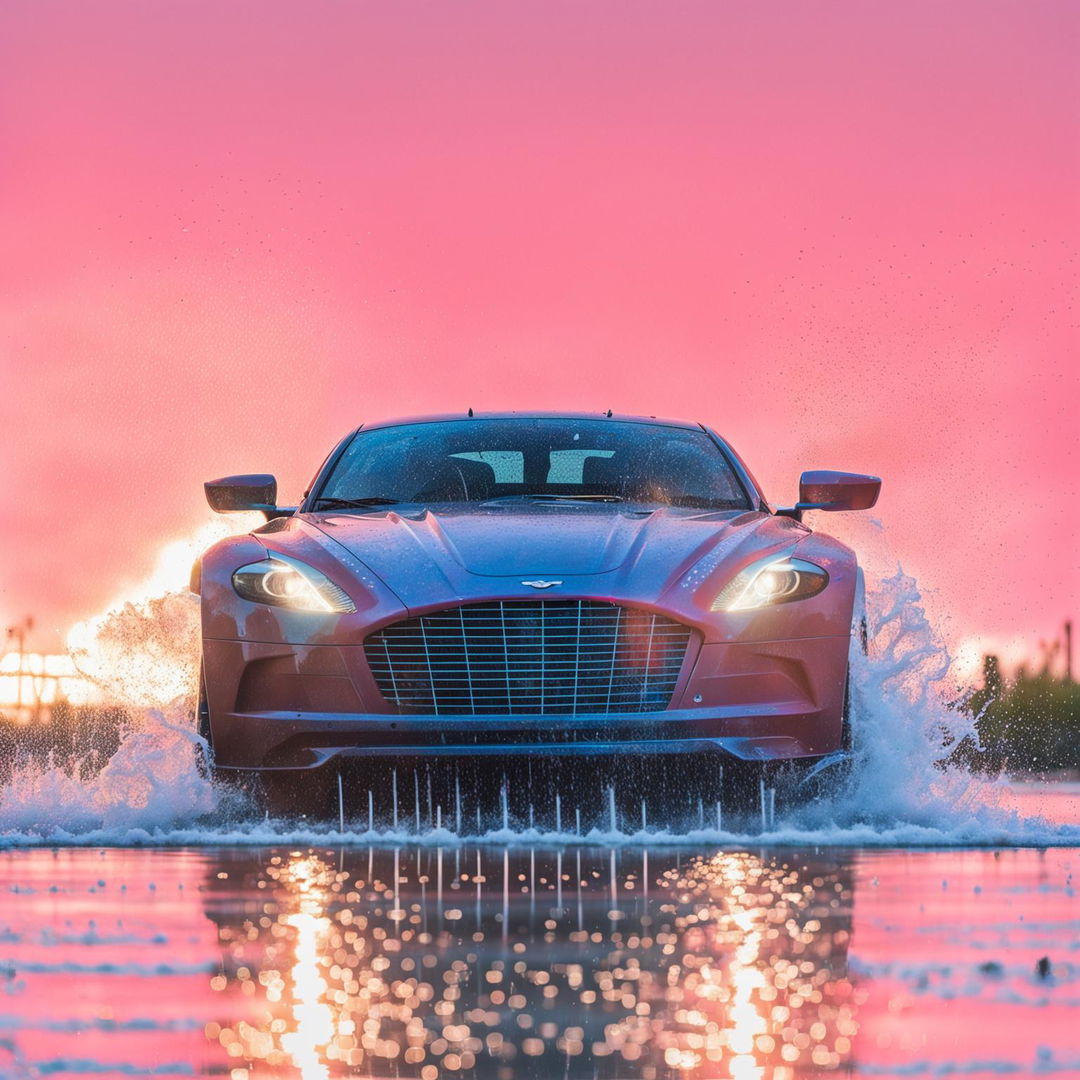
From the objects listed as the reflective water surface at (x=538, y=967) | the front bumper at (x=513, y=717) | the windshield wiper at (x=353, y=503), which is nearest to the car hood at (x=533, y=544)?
the front bumper at (x=513, y=717)

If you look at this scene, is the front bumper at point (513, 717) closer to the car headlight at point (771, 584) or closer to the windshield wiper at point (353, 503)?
the car headlight at point (771, 584)

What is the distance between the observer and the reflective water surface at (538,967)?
11.2ft

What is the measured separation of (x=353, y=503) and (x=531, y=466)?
85cm

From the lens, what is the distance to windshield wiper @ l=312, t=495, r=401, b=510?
355 inches

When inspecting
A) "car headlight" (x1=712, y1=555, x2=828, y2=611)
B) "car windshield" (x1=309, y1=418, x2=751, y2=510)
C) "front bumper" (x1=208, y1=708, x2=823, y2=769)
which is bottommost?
"front bumper" (x1=208, y1=708, x2=823, y2=769)

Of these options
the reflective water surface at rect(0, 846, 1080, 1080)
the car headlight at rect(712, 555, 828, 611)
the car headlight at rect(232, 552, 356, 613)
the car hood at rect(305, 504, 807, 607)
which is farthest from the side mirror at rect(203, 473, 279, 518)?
the reflective water surface at rect(0, 846, 1080, 1080)

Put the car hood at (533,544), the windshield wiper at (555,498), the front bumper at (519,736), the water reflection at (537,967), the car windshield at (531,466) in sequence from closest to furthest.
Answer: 1. the water reflection at (537,967)
2. the front bumper at (519,736)
3. the car hood at (533,544)
4. the windshield wiper at (555,498)
5. the car windshield at (531,466)

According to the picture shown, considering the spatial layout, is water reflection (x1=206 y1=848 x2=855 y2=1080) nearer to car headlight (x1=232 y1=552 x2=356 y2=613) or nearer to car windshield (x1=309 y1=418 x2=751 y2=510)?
car headlight (x1=232 y1=552 x2=356 y2=613)

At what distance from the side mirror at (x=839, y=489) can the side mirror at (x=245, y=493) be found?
2.23 metres

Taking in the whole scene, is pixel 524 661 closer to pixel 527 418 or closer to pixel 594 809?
A: pixel 594 809

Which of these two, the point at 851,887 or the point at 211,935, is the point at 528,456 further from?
the point at 211,935

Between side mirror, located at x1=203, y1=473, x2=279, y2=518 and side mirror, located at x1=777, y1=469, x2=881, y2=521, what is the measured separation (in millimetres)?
2225

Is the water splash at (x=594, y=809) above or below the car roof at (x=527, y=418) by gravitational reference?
below

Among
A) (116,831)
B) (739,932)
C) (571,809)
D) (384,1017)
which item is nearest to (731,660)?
(571,809)
